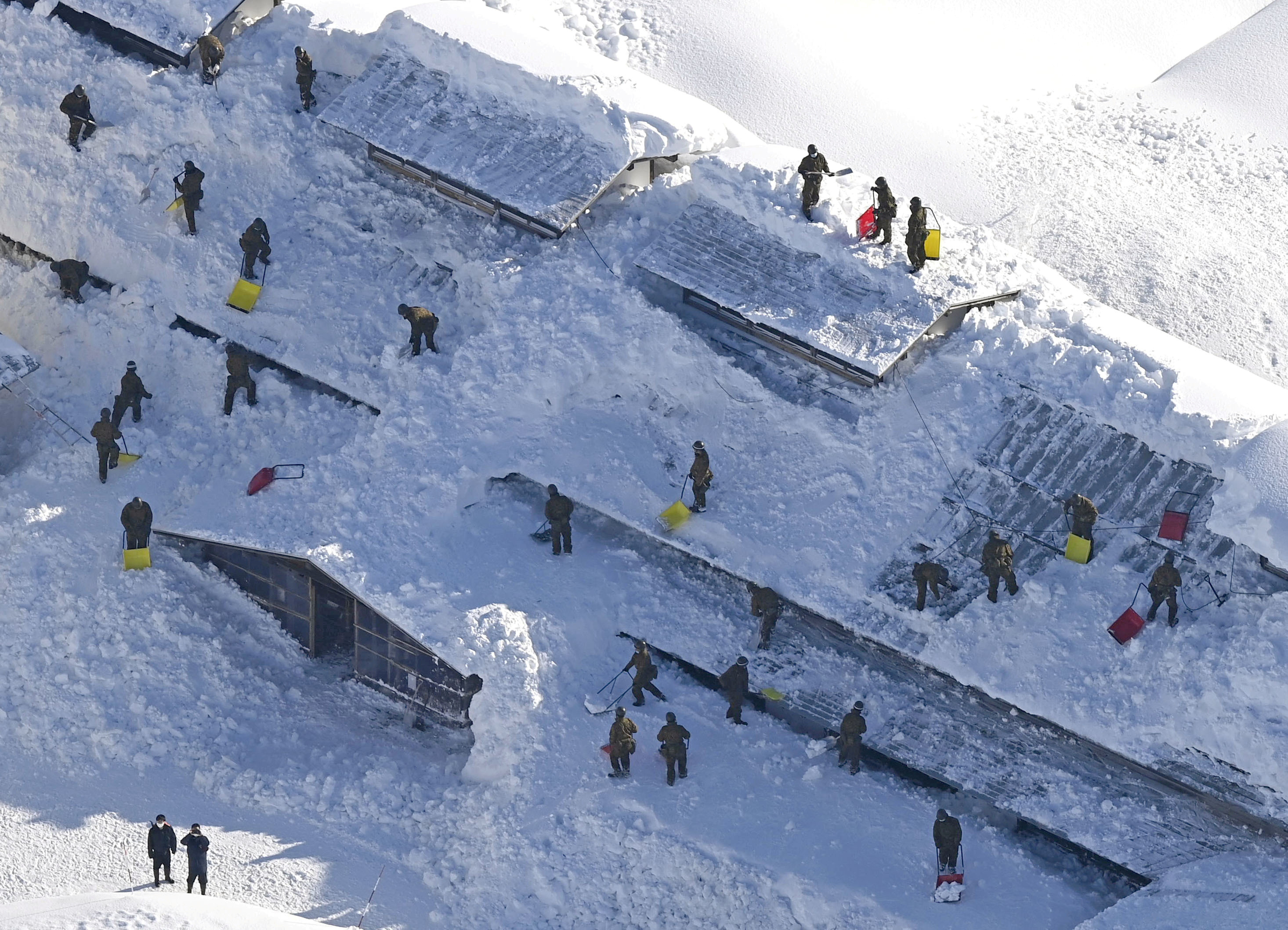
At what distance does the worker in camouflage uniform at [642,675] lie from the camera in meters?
31.0

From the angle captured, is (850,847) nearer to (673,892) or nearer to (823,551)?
(673,892)

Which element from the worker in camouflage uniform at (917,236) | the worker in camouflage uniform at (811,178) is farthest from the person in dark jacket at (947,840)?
the worker in camouflage uniform at (811,178)

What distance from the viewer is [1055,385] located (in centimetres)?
3350

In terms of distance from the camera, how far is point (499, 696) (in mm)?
31203

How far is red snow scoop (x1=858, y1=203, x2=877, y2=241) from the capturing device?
3491 centimetres

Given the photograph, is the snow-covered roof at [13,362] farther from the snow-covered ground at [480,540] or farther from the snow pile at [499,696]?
the snow pile at [499,696]

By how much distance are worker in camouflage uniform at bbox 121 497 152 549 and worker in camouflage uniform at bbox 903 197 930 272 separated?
1169cm

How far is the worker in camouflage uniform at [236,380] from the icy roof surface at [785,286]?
6.07 m

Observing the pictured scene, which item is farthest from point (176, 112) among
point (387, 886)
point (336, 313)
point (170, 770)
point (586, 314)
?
point (387, 886)

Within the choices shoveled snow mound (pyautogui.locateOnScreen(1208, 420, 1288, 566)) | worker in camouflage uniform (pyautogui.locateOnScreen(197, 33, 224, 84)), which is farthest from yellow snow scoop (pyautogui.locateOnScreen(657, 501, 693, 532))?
worker in camouflage uniform (pyautogui.locateOnScreen(197, 33, 224, 84))

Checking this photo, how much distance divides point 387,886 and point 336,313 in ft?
31.2

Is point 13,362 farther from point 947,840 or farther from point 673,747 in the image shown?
point 947,840

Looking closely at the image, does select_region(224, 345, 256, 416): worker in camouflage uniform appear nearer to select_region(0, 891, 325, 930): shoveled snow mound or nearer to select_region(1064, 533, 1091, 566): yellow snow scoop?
select_region(0, 891, 325, 930): shoveled snow mound

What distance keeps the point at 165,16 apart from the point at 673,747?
15.8 m
